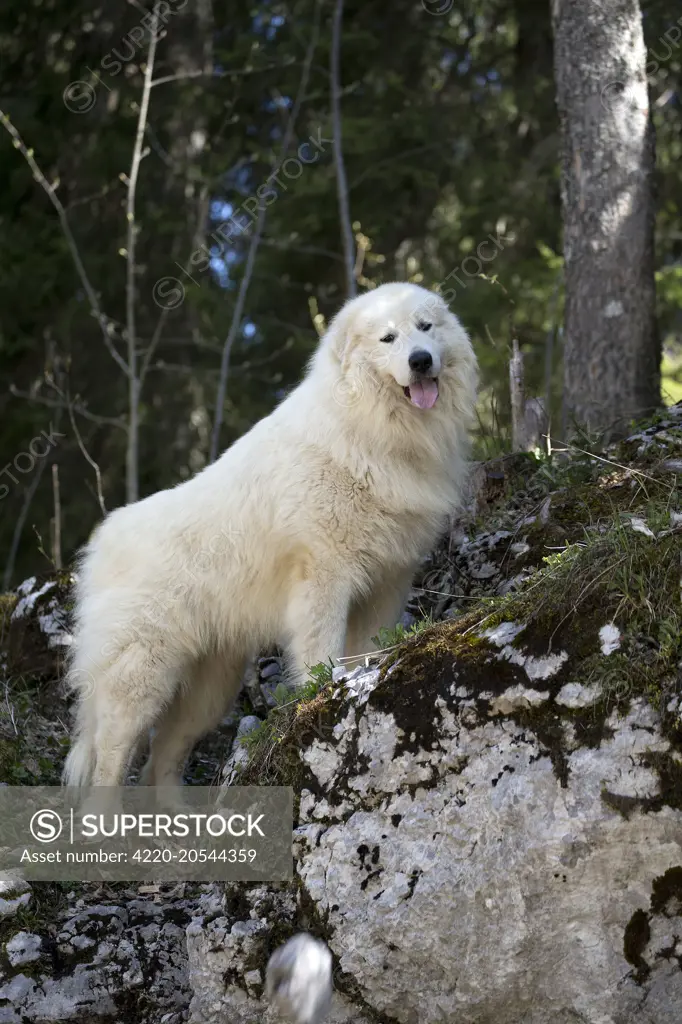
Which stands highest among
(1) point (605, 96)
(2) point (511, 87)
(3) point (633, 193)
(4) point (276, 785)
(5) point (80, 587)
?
(2) point (511, 87)

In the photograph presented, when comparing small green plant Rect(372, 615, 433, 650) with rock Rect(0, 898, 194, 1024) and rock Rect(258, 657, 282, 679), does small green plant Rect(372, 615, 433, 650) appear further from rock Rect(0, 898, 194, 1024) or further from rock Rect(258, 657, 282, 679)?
rock Rect(258, 657, 282, 679)

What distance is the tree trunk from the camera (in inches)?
275

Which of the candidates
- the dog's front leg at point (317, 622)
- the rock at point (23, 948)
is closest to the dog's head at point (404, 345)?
the dog's front leg at point (317, 622)

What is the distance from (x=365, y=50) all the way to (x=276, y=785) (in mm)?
10391

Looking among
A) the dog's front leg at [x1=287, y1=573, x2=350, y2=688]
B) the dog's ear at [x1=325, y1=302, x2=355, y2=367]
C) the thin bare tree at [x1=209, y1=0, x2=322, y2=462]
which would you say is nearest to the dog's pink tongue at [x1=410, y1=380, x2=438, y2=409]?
the dog's ear at [x1=325, y1=302, x2=355, y2=367]

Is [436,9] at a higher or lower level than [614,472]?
higher

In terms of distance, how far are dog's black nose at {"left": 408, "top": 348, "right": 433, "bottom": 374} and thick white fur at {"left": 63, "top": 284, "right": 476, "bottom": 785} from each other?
0.11 ft

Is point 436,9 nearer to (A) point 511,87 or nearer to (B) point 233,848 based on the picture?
(A) point 511,87

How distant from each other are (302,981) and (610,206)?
5.51m

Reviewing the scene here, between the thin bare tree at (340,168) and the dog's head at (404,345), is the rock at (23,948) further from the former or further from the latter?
the thin bare tree at (340,168)

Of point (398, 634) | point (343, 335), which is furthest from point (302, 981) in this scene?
point (343, 335)

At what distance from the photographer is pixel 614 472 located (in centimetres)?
516

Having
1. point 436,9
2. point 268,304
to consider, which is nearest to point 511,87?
point 436,9

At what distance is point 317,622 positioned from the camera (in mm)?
4559
